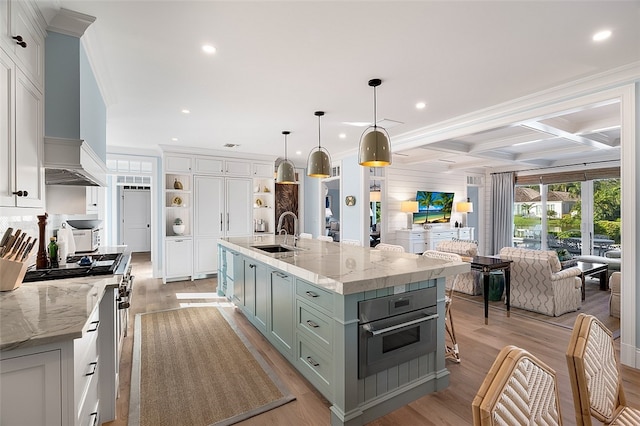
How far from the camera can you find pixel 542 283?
153 inches

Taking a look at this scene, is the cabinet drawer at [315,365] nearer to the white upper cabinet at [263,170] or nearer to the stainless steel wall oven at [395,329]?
the stainless steel wall oven at [395,329]

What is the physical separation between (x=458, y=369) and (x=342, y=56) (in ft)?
9.26

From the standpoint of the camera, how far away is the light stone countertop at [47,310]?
1.12m

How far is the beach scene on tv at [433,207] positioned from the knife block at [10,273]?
7279 millimetres

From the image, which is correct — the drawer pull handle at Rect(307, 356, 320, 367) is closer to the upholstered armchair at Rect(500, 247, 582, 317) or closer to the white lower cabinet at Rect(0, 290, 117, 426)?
the white lower cabinet at Rect(0, 290, 117, 426)

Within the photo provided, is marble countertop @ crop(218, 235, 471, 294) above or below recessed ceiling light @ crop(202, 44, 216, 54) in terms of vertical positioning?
below

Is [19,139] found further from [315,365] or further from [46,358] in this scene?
[315,365]

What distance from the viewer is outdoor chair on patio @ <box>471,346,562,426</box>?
80 cm

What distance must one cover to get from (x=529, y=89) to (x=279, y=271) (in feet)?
10.4

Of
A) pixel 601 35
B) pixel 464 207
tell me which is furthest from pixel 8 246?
pixel 464 207

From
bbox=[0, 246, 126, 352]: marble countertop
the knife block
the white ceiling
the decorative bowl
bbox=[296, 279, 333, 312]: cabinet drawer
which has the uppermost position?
the white ceiling

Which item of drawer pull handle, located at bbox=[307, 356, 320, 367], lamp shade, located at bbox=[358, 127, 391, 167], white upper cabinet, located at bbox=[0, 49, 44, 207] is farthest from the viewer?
lamp shade, located at bbox=[358, 127, 391, 167]

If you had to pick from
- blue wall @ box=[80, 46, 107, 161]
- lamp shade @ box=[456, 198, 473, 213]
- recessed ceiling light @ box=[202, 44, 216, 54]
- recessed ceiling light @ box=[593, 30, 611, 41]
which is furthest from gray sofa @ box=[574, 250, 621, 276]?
blue wall @ box=[80, 46, 107, 161]

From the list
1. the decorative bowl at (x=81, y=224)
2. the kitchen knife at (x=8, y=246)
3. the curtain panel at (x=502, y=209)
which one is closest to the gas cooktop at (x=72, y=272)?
the kitchen knife at (x=8, y=246)
